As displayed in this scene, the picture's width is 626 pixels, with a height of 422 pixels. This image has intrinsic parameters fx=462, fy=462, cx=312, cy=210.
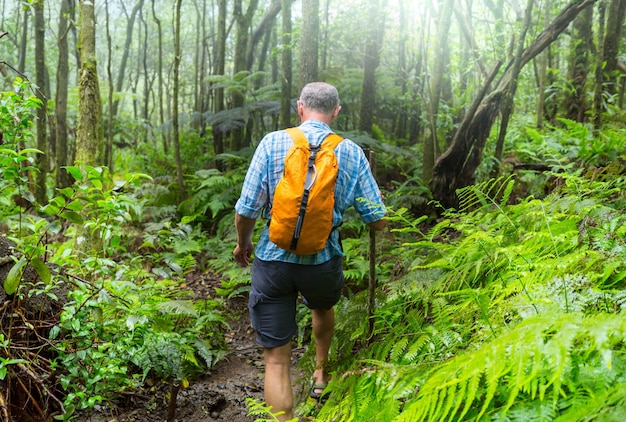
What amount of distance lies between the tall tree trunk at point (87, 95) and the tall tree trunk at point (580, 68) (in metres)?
8.55

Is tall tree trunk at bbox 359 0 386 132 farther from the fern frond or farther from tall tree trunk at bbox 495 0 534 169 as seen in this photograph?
the fern frond

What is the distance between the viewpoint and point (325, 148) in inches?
118

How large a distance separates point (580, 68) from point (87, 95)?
8928mm

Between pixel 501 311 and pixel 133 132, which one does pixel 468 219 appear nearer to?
pixel 501 311

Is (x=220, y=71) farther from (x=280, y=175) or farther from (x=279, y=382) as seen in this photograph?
(x=279, y=382)

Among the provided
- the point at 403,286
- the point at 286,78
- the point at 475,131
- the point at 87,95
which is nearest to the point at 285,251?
the point at 403,286

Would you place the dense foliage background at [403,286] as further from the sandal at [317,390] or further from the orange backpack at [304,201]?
the orange backpack at [304,201]

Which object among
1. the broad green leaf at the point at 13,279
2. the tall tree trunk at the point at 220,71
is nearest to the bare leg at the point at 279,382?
the broad green leaf at the point at 13,279

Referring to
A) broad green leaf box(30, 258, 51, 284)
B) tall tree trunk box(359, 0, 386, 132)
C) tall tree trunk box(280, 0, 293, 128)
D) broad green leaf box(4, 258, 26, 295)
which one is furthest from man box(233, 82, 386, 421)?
A: tall tree trunk box(359, 0, 386, 132)

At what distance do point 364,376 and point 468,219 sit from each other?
1.48 m

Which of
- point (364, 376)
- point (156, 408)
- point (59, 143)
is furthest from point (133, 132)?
point (364, 376)

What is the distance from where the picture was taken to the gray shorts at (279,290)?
3.14 meters

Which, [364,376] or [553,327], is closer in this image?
[553,327]

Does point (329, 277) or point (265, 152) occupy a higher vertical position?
point (265, 152)
